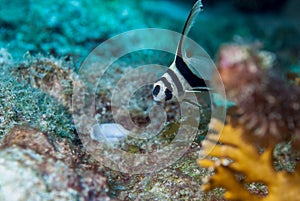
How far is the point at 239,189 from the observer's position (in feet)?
6.55

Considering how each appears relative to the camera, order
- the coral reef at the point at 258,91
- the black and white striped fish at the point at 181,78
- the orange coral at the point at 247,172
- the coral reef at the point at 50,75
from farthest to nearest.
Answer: the coral reef at the point at 50,75 < the black and white striped fish at the point at 181,78 < the orange coral at the point at 247,172 < the coral reef at the point at 258,91

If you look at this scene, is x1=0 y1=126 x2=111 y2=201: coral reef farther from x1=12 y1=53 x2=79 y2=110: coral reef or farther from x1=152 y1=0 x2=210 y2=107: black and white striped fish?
x1=12 y1=53 x2=79 y2=110: coral reef

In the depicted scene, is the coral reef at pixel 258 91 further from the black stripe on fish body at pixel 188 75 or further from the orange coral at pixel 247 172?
the black stripe on fish body at pixel 188 75

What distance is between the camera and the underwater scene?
168 centimetres

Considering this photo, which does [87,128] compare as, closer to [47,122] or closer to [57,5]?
[47,122]

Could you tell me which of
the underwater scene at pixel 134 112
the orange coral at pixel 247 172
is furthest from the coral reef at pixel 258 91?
the orange coral at pixel 247 172

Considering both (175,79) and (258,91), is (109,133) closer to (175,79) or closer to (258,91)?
(175,79)

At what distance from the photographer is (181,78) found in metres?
2.65

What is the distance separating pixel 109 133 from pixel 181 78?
2.84ft

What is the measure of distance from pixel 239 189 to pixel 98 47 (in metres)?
3.26

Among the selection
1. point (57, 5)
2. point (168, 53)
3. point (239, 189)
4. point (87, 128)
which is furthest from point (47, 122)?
point (57, 5)

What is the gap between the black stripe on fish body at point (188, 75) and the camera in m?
2.56

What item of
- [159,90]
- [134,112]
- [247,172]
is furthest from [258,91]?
[134,112]

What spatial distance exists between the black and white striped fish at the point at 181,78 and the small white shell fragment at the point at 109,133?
549 millimetres
